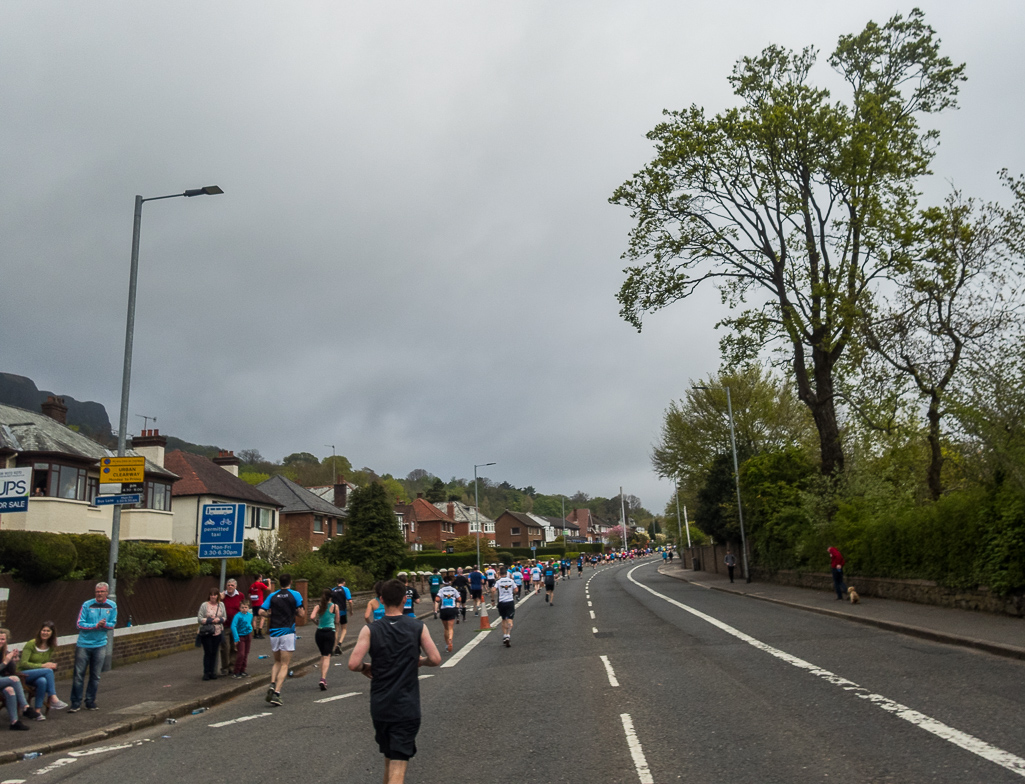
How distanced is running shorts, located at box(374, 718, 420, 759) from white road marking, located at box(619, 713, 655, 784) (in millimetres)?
2004

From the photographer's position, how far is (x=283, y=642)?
1185cm

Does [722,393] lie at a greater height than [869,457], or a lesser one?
greater

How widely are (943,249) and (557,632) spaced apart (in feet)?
49.8

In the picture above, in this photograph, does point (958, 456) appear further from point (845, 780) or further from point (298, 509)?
point (298, 509)

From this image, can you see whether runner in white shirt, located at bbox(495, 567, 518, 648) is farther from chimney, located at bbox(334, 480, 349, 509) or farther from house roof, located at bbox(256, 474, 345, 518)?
chimney, located at bbox(334, 480, 349, 509)

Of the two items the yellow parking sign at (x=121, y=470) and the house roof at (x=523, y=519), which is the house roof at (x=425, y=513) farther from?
the yellow parking sign at (x=121, y=470)

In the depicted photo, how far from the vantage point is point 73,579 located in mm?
15523

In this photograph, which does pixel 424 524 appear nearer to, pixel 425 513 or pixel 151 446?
pixel 425 513

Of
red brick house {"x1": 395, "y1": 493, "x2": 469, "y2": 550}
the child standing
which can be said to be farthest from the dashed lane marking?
red brick house {"x1": 395, "y1": 493, "x2": 469, "y2": 550}

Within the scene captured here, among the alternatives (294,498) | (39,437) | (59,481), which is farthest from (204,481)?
(59,481)

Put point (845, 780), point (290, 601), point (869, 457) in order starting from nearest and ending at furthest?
point (845, 780)
point (290, 601)
point (869, 457)

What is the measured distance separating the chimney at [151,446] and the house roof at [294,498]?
18051mm

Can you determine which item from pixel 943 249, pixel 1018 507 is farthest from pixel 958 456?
pixel 943 249

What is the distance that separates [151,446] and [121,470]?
26.4 m
